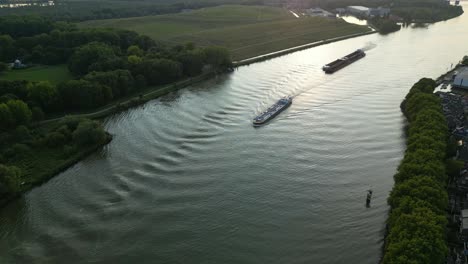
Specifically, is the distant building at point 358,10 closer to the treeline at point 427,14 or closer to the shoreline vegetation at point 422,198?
the treeline at point 427,14

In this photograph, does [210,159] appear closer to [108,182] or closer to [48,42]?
[108,182]

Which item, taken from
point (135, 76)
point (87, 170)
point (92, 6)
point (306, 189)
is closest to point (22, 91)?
point (135, 76)

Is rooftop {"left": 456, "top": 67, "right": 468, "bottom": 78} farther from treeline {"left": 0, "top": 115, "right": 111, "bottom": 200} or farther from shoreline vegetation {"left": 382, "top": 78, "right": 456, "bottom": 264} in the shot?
treeline {"left": 0, "top": 115, "right": 111, "bottom": 200}

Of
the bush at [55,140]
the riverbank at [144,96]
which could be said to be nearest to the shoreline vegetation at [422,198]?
the bush at [55,140]

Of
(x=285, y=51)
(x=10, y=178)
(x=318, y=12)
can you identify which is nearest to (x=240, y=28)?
(x=285, y=51)

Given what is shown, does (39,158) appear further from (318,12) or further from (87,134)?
(318,12)
